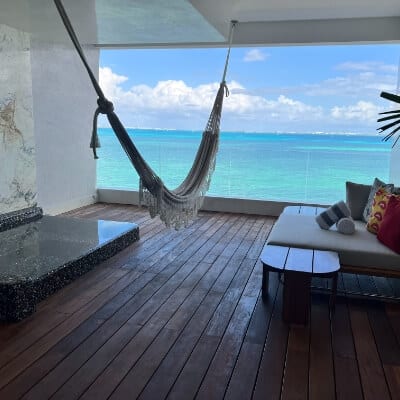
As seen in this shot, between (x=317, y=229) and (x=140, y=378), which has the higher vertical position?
(x=317, y=229)

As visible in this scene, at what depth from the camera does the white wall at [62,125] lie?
442 cm

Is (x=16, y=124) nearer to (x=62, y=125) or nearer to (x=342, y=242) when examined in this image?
(x=62, y=125)

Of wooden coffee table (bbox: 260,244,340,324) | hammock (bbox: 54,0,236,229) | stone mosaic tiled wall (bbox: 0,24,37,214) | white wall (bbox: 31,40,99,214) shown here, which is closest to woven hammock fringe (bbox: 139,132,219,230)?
hammock (bbox: 54,0,236,229)

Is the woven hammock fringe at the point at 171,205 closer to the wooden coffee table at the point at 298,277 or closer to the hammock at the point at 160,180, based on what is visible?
the hammock at the point at 160,180

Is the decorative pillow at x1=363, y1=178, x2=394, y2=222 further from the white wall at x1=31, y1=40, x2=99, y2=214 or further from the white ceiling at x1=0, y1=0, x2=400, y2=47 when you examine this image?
the white wall at x1=31, y1=40, x2=99, y2=214

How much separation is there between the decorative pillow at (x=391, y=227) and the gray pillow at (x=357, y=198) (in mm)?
697

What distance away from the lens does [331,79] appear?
14.2 meters

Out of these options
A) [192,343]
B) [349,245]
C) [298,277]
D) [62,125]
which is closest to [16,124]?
[62,125]

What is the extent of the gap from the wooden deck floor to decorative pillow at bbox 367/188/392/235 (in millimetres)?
391

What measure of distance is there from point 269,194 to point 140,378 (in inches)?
155

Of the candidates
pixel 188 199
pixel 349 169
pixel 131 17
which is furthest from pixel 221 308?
pixel 349 169

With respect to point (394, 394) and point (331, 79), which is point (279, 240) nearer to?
point (394, 394)

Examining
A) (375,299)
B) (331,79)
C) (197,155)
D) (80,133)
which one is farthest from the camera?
(331,79)

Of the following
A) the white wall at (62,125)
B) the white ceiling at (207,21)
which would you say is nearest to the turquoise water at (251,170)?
the white wall at (62,125)
